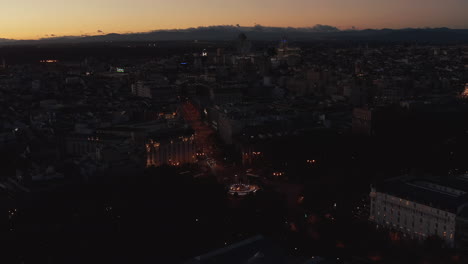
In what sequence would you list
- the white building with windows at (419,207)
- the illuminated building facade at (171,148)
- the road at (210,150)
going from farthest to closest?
the illuminated building facade at (171,148)
the road at (210,150)
the white building with windows at (419,207)

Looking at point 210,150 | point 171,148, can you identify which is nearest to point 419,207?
point 171,148

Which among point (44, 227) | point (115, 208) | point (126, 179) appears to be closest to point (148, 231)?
point (115, 208)

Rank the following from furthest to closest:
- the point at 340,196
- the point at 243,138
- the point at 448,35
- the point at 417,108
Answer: the point at 448,35, the point at 417,108, the point at 243,138, the point at 340,196

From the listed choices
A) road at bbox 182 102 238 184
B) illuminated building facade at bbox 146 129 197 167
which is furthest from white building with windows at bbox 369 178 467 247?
illuminated building facade at bbox 146 129 197 167

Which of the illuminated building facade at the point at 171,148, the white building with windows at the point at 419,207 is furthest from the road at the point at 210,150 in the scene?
the white building with windows at the point at 419,207

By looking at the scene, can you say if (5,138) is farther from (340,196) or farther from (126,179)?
(340,196)

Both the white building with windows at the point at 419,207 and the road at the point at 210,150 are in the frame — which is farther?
the road at the point at 210,150

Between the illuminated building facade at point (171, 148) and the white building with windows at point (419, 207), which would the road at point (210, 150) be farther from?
the white building with windows at point (419, 207)

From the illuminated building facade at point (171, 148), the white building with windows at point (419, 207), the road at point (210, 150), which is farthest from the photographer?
the illuminated building facade at point (171, 148)
